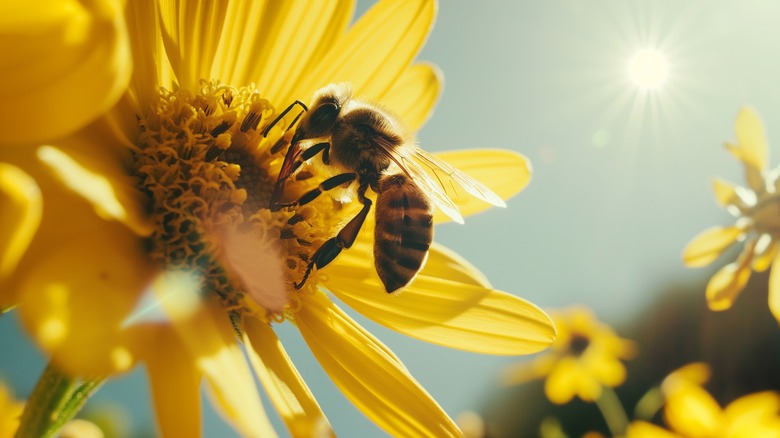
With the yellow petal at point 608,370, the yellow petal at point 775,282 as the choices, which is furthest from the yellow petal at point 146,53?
the yellow petal at point 608,370

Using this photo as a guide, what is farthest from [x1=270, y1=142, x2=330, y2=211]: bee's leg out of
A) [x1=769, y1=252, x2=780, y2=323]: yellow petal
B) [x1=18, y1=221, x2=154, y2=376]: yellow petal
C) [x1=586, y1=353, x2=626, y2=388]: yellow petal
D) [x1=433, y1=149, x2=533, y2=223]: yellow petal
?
[x1=586, y1=353, x2=626, y2=388]: yellow petal

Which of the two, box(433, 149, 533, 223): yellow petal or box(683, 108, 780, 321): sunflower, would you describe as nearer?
box(433, 149, 533, 223): yellow petal

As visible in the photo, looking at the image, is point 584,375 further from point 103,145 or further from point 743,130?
point 103,145

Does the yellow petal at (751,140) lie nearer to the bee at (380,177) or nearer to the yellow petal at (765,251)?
the yellow petal at (765,251)

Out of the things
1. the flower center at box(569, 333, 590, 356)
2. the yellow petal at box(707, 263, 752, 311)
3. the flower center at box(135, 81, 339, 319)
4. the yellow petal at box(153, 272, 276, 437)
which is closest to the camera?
the yellow petal at box(153, 272, 276, 437)

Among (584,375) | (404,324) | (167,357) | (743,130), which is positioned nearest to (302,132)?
(404,324)

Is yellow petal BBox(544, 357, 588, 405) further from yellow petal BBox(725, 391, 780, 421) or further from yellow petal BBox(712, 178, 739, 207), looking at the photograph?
yellow petal BBox(712, 178, 739, 207)
